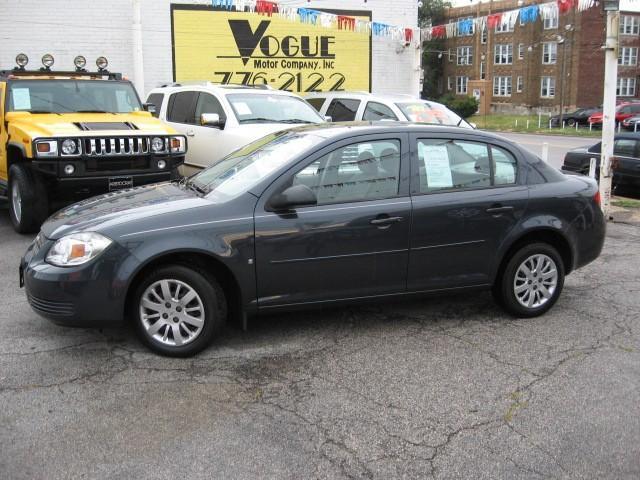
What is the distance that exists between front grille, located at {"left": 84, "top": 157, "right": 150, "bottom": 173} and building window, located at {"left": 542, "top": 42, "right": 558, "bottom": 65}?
5772 centimetres

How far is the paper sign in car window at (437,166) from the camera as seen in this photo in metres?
5.16

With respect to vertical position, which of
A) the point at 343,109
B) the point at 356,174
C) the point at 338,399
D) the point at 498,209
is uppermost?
the point at 343,109

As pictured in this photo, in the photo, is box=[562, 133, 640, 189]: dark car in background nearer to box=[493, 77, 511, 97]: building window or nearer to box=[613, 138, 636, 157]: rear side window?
box=[613, 138, 636, 157]: rear side window

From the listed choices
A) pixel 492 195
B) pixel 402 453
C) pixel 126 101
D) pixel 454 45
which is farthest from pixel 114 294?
pixel 454 45

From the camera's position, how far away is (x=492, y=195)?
5273 millimetres

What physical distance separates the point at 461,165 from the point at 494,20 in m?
10.6

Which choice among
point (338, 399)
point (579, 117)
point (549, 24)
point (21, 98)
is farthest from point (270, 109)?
point (549, 24)

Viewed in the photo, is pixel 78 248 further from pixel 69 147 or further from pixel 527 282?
pixel 69 147

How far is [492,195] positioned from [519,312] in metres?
0.96

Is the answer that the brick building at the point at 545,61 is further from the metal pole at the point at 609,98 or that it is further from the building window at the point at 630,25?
the metal pole at the point at 609,98

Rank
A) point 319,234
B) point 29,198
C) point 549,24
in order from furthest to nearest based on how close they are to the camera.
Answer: point 549,24
point 29,198
point 319,234

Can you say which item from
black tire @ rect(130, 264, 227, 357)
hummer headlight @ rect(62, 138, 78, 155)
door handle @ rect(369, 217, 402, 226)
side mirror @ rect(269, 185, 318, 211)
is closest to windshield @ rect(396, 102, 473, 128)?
hummer headlight @ rect(62, 138, 78, 155)

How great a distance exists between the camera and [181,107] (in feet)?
36.5

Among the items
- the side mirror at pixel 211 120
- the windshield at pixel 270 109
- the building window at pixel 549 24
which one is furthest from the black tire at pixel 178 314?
the building window at pixel 549 24
